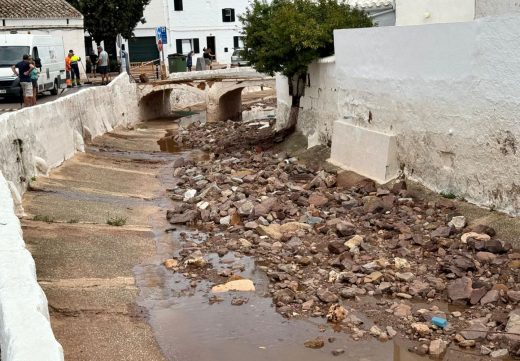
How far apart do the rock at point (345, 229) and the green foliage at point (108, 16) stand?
31.0 m

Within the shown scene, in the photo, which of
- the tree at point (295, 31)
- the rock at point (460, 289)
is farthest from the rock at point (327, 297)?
the tree at point (295, 31)

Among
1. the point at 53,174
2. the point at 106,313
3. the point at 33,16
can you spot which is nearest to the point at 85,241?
the point at 106,313

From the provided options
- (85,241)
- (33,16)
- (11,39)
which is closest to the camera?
(85,241)

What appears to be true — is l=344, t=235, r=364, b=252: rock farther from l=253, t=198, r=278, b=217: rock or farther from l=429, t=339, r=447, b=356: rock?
l=429, t=339, r=447, b=356: rock

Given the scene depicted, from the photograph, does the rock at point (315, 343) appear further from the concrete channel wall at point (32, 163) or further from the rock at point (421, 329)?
the concrete channel wall at point (32, 163)

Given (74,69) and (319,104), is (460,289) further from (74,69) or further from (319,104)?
(74,69)

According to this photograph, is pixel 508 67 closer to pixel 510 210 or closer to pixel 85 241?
pixel 510 210

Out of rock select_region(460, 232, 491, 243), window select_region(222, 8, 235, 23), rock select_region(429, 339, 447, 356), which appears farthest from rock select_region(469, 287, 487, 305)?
window select_region(222, 8, 235, 23)

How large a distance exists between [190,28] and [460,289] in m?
45.2

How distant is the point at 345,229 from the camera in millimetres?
11242

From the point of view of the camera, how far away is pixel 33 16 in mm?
33562

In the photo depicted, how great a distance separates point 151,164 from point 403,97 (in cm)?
918

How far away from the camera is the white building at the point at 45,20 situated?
3294 cm

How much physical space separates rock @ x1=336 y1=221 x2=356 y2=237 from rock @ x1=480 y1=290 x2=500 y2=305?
312cm
